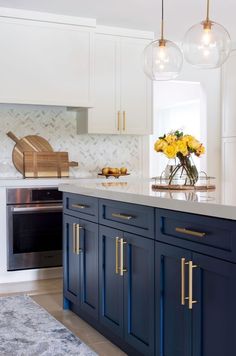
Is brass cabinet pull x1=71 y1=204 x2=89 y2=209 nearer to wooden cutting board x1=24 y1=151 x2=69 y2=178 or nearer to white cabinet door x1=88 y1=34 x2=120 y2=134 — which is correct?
wooden cutting board x1=24 y1=151 x2=69 y2=178

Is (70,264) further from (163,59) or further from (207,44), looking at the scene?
(207,44)

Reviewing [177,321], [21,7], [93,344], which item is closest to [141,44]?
[21,7]

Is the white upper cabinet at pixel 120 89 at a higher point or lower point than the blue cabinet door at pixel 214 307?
higher

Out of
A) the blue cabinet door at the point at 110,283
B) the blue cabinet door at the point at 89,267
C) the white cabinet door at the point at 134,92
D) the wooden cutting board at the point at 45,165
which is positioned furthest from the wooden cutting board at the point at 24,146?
the blue cabinet door at the point at 110,283

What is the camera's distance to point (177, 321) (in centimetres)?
218

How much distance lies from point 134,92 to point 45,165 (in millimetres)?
1211

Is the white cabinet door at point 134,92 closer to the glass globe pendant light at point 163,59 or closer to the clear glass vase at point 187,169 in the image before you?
the glass globe pendant light at point 163,59

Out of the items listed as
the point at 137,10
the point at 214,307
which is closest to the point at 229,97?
the point at 137,10

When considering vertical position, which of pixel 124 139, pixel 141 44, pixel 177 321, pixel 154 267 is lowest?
pixel 177 321

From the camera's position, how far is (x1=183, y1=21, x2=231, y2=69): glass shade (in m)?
2.78

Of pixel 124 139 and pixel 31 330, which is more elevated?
pixel 124 139

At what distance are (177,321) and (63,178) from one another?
118 inches

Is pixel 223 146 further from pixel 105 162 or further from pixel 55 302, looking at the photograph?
pixel 55 302

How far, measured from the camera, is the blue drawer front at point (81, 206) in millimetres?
3088
